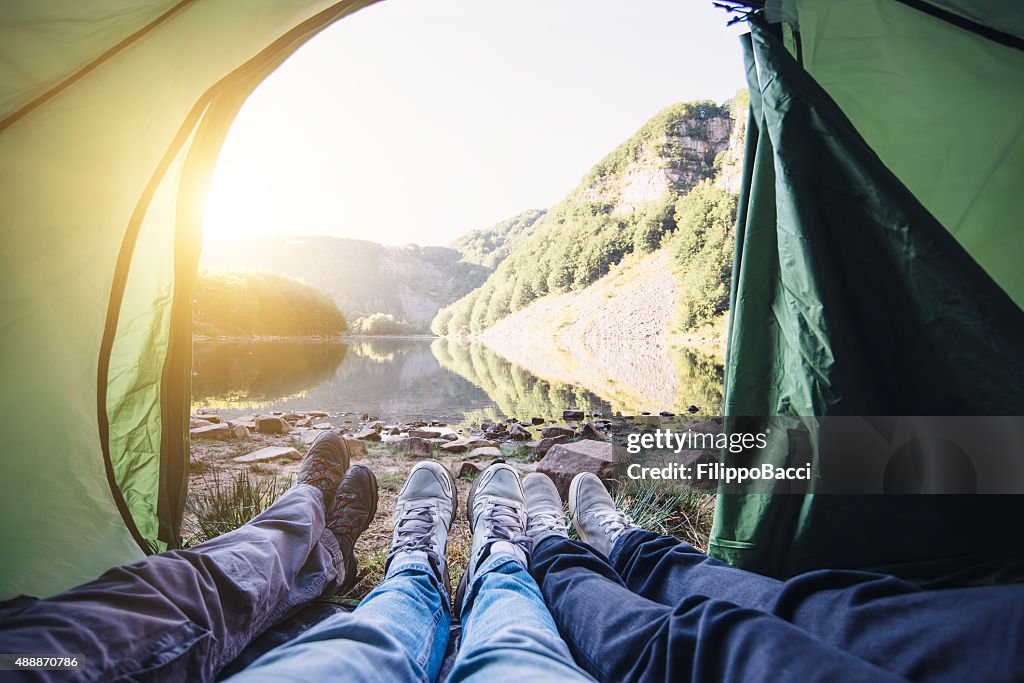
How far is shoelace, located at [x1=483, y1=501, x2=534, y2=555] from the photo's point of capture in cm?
157

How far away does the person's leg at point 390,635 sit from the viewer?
2.63 ft

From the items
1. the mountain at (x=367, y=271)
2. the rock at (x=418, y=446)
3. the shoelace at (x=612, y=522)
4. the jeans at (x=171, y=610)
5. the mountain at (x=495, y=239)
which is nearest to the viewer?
the jeans at (x=171, y=610)

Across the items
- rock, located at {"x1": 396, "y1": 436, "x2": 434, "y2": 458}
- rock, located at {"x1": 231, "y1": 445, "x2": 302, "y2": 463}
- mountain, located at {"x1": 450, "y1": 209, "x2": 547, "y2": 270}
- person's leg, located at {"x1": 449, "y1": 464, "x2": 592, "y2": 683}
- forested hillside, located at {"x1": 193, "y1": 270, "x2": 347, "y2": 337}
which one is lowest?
rock, located at {"x1": 396, "y1": 436, "x2": 434, "y2": 458}

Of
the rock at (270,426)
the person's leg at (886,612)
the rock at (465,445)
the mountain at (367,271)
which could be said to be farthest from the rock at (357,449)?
the mountain at (367,271)

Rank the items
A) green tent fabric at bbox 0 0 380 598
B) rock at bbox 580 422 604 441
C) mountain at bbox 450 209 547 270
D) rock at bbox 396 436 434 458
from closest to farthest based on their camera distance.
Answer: green tent fabric at bbox 0 0 380 598 < rock at bbox 396 436 434 458 < rock at bbox 580 422 604 441 < mountain at bbox 450 209 547 270

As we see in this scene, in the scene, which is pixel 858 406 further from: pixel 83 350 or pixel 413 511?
pixel 83 350

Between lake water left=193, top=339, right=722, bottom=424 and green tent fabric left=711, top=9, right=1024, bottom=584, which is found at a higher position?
green tent fabric left=711, top=9, right=1024, bottom=584

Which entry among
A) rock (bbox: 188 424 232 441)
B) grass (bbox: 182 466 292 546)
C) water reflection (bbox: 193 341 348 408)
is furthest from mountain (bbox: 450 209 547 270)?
grass (bbox: 182 466 292 546)

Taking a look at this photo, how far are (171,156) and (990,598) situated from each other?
7.31 ft

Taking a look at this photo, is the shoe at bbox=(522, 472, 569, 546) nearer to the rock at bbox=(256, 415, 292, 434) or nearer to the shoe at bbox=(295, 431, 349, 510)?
the shoe at bbox=(295, 431, 349, 510)

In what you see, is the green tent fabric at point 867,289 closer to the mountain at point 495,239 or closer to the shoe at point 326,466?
the shoe at point 326,466

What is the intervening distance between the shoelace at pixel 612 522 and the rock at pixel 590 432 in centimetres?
219

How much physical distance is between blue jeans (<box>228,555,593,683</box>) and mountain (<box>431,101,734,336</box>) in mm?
38509

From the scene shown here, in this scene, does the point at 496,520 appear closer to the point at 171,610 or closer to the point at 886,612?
the point at 171,610
